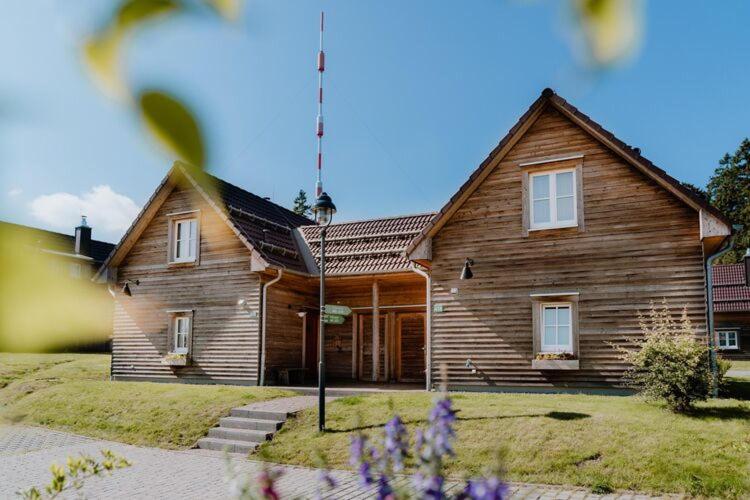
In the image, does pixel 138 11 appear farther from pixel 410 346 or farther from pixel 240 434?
pixel 410 346

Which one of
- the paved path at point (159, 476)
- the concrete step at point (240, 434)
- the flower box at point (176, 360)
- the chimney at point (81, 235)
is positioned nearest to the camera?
the chimney at point (81, 235)

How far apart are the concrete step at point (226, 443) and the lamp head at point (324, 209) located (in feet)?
14.5

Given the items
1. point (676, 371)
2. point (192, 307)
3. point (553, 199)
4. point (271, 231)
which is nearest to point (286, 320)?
point (192, 307)

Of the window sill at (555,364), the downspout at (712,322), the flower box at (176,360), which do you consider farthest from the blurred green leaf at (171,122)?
the flower box at (176,360)

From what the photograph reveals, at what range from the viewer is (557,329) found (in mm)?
14188

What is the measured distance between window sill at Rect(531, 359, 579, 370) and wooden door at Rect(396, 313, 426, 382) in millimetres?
5494

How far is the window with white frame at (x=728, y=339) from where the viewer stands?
3353 cm

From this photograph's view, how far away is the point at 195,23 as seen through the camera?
0.59 m

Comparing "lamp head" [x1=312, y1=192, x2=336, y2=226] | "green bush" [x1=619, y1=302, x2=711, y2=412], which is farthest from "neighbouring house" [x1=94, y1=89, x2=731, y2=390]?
"green bush" [x1=619, y1=302, x2=711, y2=412]

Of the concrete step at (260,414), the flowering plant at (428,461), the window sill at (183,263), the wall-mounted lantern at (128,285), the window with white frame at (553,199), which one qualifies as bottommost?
the concrete step at (260,414)

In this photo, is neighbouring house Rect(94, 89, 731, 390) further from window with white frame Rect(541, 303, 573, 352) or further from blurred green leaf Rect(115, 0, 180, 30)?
blurred green leaf Rect(115, 0, 180, 30)

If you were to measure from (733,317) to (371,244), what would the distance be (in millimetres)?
25142

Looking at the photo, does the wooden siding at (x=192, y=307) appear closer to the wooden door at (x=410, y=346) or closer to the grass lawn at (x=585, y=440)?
the wooden door at (x=410, y=346)

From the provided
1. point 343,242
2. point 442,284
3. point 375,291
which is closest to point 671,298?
point 442,284
